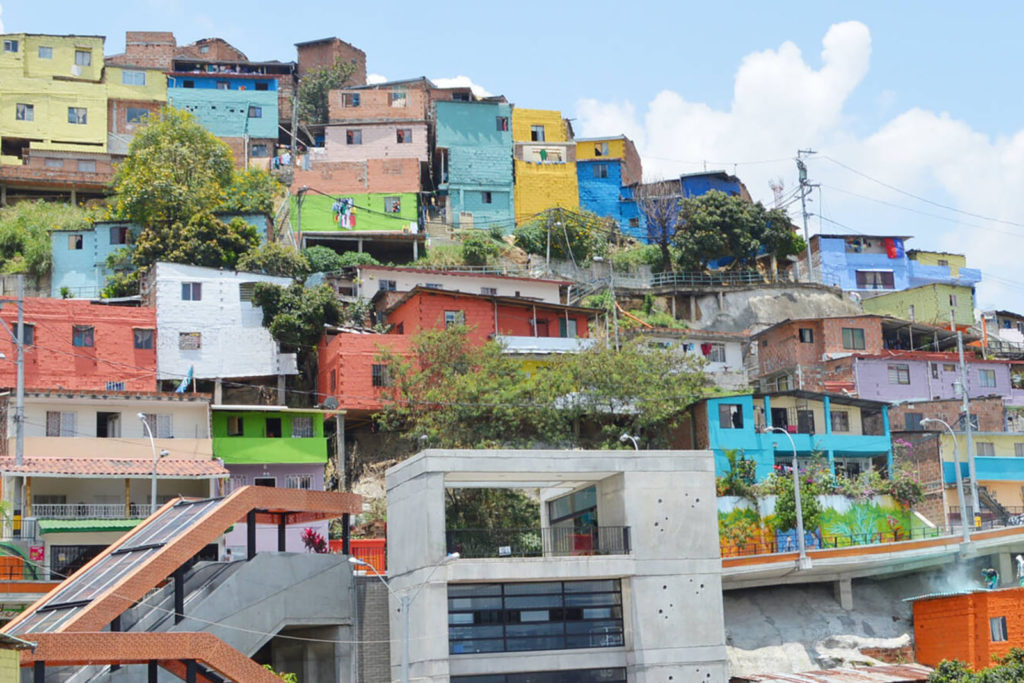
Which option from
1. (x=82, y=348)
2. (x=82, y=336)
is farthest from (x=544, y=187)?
(x=82, y=348)

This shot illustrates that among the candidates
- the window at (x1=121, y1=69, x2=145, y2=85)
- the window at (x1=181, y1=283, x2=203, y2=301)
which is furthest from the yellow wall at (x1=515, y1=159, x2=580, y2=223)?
the window at (x1=181, y1=283, x2=203, y2=301)

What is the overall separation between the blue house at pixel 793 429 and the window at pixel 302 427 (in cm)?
1848

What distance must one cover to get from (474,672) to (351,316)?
124 ft

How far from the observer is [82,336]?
216ft

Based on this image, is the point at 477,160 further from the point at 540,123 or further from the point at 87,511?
the point at 87,511

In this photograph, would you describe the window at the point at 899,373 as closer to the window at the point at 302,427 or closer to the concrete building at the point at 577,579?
the window at the point at 302,427

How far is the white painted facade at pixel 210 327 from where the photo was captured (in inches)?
2675

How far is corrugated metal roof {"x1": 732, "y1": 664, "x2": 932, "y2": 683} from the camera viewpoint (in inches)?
1970

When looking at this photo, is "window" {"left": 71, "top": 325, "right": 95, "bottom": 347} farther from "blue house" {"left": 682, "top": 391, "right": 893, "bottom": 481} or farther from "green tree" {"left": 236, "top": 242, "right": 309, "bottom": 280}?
"blue house" {"left": 682, "top": 391, "right": 893, "bottom": 481}

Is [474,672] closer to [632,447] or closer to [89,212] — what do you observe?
[632,447]

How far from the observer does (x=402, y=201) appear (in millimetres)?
90938

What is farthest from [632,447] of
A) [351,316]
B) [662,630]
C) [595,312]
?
[662,630]

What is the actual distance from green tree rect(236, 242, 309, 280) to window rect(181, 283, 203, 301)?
2989 mm

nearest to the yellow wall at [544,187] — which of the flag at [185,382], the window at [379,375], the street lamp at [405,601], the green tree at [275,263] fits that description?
the green tree at [275,263]
